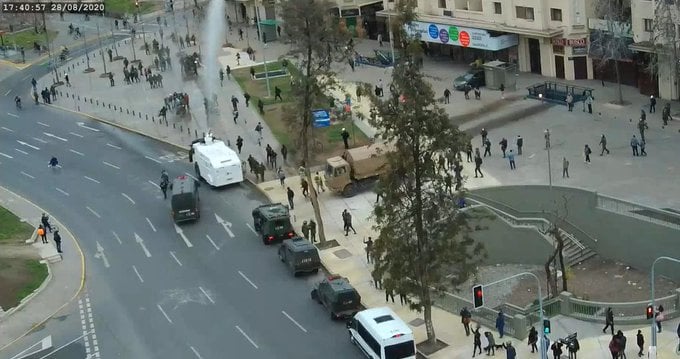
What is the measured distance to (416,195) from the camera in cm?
4419

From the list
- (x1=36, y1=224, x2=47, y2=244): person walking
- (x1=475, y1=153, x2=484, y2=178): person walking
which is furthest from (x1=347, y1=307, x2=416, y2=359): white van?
(x1=36, y1=224, x2=47, y2=244): person walking

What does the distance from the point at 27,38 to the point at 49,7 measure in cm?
518

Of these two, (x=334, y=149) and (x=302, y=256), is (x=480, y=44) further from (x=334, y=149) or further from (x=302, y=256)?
(x=302, y=256)

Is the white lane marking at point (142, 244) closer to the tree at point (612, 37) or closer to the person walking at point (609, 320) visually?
the person walking at point (609, 320)

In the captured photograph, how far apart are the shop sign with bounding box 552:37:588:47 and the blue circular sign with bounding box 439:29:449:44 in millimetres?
10487

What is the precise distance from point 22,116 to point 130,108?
900 centimetres

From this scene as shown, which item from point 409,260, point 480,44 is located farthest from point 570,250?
point 480,44

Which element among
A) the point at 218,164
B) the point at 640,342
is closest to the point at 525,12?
the point at 218,164

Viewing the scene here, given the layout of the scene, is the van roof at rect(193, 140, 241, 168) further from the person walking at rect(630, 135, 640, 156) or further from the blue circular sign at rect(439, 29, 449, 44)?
the blue circular sign at rect(439, 29, 449, 44)

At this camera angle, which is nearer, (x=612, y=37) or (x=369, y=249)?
(x=369, y=249)

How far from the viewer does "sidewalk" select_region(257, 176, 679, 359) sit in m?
44.2

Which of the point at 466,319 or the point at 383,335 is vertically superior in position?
the point at 383,335

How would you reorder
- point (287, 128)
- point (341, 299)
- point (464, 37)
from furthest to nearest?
point (464, 37), point (287, 128), point (341, 299)

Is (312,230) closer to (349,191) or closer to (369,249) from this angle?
(369,249)
